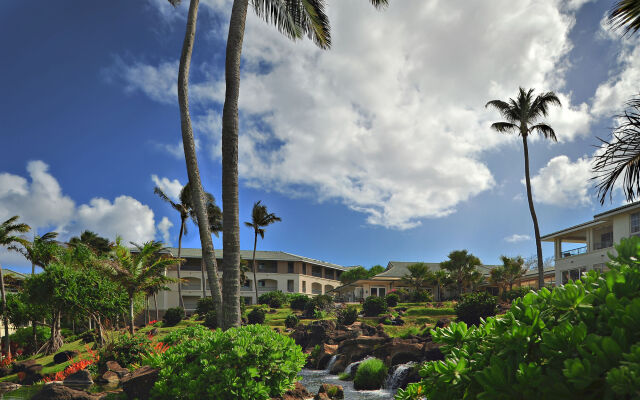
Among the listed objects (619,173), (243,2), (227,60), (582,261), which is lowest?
(582,261)

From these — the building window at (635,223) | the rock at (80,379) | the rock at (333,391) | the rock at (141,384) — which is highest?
the building window at (635,223)

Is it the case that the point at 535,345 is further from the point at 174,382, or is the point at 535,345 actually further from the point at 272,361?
the point at 174,382

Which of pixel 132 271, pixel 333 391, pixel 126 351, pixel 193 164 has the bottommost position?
pixel 333 391

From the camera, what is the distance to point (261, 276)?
214ft

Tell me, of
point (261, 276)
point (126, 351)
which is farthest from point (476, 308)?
point (261, 276)

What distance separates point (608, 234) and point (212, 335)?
3608cm

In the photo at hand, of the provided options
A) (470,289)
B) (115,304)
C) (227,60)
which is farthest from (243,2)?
(470,289)

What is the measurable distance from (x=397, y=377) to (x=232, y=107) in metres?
11.8

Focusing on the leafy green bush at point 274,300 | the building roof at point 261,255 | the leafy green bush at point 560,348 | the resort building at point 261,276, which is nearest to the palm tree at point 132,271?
the leafy green bush at point 274,300

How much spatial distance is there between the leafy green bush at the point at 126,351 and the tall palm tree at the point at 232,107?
304 inches

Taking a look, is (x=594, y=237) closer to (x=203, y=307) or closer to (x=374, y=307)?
(x=374, y=307)

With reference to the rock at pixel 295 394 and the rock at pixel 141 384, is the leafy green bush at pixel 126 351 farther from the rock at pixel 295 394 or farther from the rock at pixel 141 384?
the rock at pixel 295 394

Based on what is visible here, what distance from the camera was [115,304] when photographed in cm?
2473

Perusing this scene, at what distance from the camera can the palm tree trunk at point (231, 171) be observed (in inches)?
416
